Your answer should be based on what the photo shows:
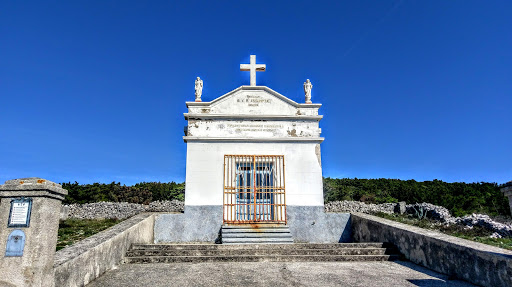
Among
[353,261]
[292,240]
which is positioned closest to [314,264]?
[353,261]

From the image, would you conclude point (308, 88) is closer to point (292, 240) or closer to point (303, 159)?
point (303, 159)

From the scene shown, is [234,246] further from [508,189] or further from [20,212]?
[508,189]

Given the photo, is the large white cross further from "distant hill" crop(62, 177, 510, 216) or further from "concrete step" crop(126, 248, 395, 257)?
"distant hill" crop(62, 177, 510, 216)

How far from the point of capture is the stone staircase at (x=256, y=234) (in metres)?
8.52

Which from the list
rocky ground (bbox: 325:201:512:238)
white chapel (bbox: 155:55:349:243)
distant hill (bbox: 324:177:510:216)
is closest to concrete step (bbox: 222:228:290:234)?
white chapel (bbox: 155:55:349:243)

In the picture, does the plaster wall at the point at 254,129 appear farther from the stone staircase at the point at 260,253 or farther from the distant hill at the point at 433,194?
the distant hill at the point at 433,194

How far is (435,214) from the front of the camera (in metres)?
11.7

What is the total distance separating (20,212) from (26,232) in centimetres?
24

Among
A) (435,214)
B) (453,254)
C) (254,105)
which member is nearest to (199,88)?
(254,105)

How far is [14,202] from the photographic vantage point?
3646mm

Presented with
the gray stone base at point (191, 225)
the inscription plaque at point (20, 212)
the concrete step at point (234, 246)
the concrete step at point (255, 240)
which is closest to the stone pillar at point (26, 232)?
the inscription plaque at point (20, 212)

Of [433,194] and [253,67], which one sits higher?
[253,67]

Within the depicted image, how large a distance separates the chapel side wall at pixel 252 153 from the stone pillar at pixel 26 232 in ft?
18.8

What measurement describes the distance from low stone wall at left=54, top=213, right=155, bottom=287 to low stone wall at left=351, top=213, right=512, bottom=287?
572cm
